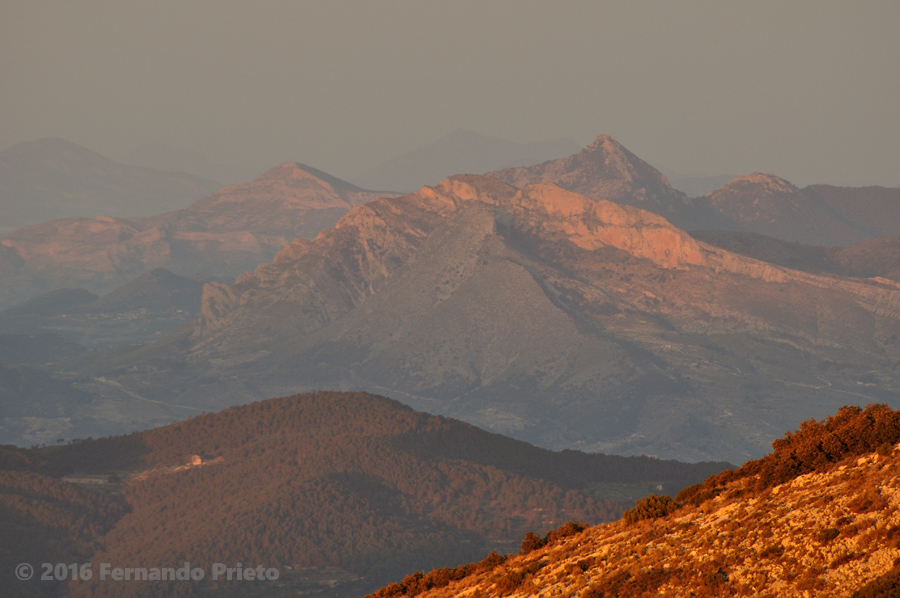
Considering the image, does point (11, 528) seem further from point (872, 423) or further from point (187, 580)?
point (872, 423)

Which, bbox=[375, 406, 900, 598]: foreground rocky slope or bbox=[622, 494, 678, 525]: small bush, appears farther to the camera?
bbox=[622, 494, 678, 525]: small bush

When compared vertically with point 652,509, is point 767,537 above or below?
above

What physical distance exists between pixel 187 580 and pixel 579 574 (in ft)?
441

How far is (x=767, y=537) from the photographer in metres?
41.1

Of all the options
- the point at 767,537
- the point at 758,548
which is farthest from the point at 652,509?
the point at 758,548

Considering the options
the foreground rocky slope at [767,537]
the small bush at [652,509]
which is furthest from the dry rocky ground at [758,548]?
the small bush at [652,509]

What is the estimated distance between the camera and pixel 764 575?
38562mm

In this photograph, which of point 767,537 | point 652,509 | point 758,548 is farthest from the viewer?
point 652,509

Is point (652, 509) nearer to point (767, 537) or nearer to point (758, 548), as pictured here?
point (767, 537)

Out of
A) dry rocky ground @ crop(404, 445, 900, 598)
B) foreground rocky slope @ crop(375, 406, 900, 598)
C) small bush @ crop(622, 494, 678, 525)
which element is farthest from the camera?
small bush @ crop(622, 494, 678, 525)

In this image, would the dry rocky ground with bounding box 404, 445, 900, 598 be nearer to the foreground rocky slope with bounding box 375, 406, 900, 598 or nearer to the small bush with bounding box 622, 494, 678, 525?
the foreground rocky slope with bounding box 375, 406, 900, 598

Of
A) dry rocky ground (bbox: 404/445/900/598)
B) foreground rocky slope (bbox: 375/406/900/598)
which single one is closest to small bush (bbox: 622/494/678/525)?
foreground rocky slope (bbox: 375/406/900/598)

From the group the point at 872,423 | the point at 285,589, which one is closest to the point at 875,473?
the point at 872,423

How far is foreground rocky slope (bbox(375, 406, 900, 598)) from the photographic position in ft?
123
